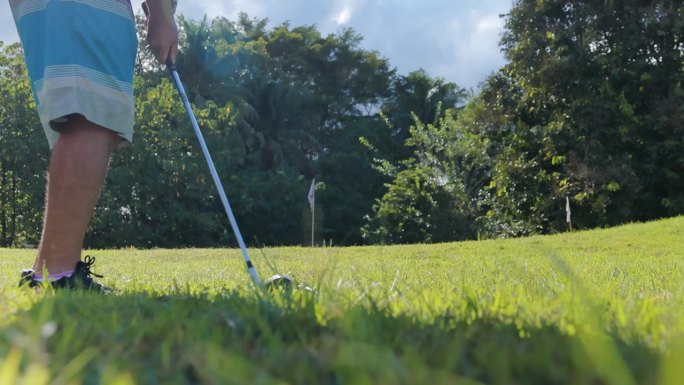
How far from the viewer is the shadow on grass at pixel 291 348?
1.10 meters

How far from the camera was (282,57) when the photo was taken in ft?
127

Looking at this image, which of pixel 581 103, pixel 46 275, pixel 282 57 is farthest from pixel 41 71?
pixel 282 57

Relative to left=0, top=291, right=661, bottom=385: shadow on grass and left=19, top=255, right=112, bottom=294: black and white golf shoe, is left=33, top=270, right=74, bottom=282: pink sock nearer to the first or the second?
left=19, top=255, right=112, bottom=294: black and white golf shoe

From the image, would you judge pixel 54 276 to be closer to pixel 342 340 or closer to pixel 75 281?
pixel 75 281

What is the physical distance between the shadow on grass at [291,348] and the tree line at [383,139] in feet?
58.5

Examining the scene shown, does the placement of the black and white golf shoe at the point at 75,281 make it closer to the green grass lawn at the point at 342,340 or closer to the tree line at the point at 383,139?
the green grass lawn at the point at 342,340

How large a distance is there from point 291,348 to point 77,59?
7.27ft

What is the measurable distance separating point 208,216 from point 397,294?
26085 millimetres

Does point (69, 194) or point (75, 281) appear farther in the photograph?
point (69, 194)

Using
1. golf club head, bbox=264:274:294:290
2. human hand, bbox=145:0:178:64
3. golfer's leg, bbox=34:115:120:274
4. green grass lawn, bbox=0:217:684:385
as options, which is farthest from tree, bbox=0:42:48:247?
green grass lawn, bbox=0:217:684:385

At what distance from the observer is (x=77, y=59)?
120 inches

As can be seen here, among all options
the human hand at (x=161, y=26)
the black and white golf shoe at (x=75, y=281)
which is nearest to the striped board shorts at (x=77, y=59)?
the human hand at (x=161, y=26)

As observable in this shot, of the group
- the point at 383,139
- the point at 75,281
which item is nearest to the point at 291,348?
the point at 75,281

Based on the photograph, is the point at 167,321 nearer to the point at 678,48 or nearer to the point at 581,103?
the point at 581,103
